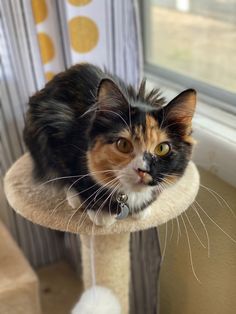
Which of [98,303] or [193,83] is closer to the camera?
[98,303]

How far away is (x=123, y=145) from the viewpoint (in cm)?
78

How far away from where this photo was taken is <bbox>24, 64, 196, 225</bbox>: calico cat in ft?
2.53

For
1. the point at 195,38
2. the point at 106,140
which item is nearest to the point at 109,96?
the point at 106,140

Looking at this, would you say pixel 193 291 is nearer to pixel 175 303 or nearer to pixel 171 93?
pixel 175 303

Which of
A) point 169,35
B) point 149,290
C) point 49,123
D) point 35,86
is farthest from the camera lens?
point 169,35

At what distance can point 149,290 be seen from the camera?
1.38 m

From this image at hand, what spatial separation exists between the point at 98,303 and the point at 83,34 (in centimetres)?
67

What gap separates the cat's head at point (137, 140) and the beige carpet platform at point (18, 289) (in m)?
0.39

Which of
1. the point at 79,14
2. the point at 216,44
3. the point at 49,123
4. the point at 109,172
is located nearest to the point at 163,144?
the point at 109,172

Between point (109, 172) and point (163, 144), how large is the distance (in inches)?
4.3

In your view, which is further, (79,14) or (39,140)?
(79,14)

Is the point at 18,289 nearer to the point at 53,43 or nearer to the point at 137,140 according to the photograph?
the point at 137,140

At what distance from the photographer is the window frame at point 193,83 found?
1160mm

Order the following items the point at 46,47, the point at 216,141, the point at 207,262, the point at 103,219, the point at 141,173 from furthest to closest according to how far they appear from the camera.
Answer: the point at 46,47 < the point at 207,262 < the point at 216,141 < the point at 103,219 < the point at 141,173
